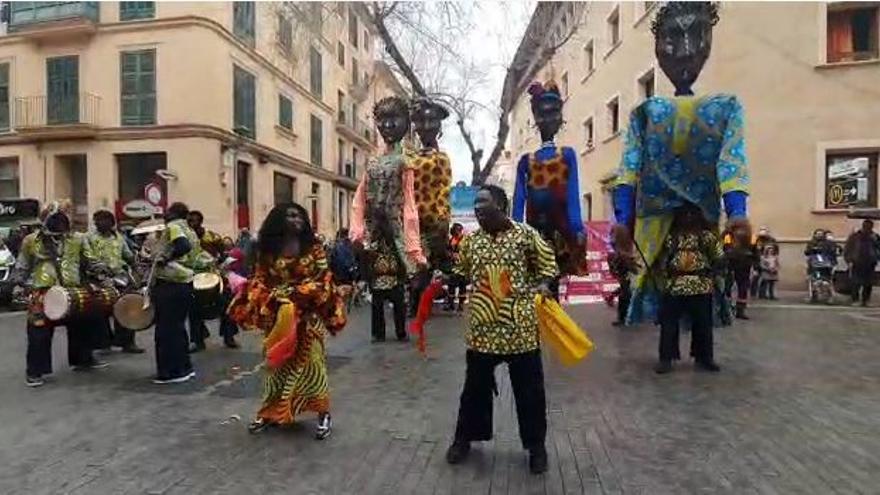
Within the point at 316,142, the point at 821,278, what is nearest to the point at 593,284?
the point at 821,278

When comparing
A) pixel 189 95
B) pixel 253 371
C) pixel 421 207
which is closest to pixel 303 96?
pixel 189 95

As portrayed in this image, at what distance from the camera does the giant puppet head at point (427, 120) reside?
966cm

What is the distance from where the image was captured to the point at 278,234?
4855mm

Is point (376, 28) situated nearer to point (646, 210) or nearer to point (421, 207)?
point (421, 207)

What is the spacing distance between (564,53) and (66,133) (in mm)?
19091

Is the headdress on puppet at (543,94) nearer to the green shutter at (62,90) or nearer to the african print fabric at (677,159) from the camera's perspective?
the african print fabric at (677,159)

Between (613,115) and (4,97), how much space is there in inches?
A: 781

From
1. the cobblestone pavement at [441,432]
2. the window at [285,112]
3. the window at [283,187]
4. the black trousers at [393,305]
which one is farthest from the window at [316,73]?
the cobblestone pavement at [441,432]

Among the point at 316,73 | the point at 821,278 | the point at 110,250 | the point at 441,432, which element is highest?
the point at 316,73

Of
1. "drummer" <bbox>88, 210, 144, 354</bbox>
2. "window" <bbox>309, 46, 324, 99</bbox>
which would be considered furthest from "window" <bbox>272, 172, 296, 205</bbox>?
"drummer" <bbox>88, 210, 144, 354</bbox>

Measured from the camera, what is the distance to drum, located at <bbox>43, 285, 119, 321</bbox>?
6742mm

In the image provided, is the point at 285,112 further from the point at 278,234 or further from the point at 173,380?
the point at 278,234

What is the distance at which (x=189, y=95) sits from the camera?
2302 centimetres

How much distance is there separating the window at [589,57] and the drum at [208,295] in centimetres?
2096
